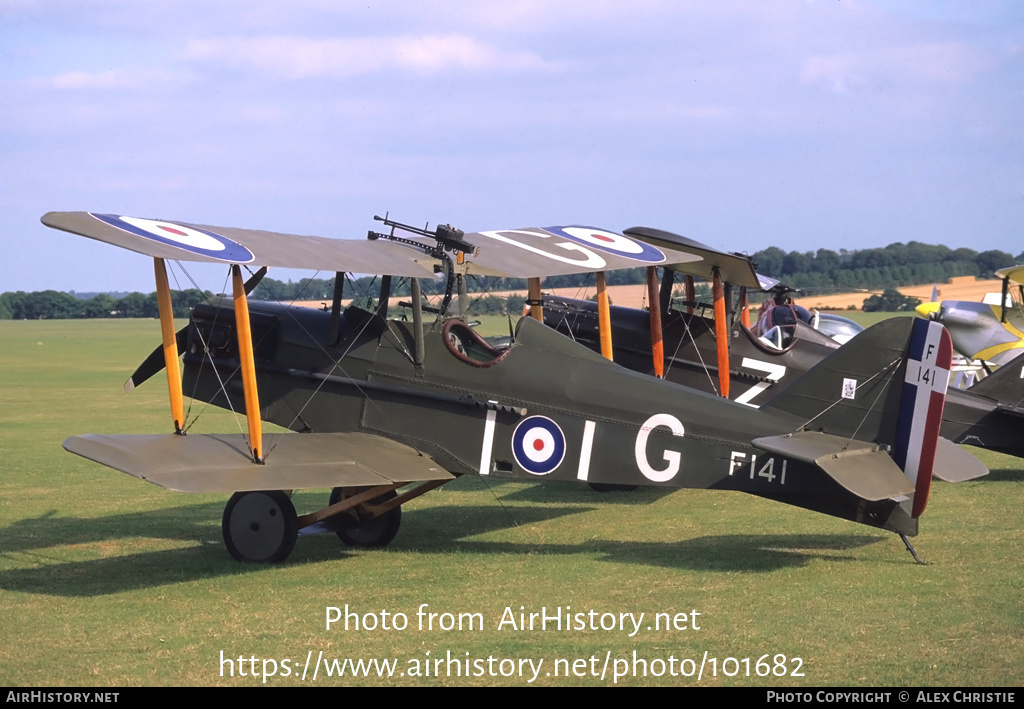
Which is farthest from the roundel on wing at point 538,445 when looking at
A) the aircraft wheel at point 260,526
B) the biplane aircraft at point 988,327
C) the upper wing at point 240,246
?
the biplane aircraft at point 988,327

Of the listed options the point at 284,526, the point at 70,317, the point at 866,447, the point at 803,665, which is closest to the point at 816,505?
the point at 866,447

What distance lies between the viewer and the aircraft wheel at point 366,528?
8695 mm

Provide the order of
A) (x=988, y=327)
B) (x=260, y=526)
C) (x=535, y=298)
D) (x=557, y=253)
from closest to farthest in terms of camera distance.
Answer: (x=260, y=526) → (x=557, y=253) → (x=535, y=298) → (x=988, y=327)

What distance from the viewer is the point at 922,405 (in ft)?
23.7

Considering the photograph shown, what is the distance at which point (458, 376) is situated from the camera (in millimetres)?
8258

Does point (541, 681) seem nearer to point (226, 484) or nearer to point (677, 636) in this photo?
point (677, 636)

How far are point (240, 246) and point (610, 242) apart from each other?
4772 mm

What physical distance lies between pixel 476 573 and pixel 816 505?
7.50ft

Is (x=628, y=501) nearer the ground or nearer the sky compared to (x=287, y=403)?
nearer the ground

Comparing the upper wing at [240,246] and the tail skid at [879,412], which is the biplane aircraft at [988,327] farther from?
the upper wing at [240,246]

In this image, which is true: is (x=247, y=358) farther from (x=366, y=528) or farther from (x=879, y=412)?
(x=879, y=412)

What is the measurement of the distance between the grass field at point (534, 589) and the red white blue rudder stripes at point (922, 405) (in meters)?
0.64

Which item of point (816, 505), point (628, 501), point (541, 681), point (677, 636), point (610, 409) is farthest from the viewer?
point (628, 501)

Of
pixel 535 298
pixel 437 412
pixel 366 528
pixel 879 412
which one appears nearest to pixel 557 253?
pixel 535 298
